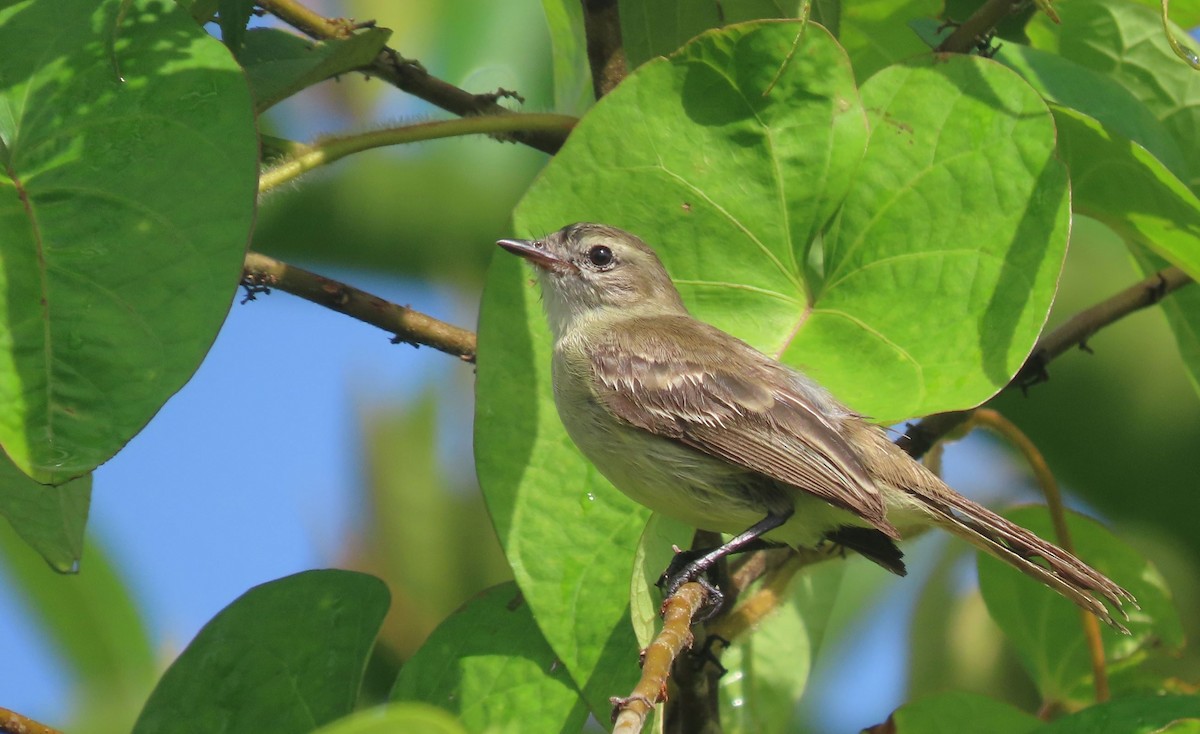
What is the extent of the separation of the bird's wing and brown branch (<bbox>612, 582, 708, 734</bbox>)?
1.91 ft

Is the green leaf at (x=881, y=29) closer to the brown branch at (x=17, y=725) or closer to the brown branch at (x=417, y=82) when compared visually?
the brown branch at (x=417, y=82)

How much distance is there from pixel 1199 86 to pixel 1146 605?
128cm

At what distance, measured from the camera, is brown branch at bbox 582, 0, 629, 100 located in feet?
9.17

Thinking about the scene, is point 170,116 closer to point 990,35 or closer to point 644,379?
point 644,379

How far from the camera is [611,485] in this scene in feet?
8.92

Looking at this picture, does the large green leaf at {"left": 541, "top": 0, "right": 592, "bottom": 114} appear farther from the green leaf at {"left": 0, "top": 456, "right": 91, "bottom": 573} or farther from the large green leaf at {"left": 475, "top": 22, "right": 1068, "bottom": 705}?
the green leaf at {"left": 0, "top": 456, "right": 91, "bottom": 573}

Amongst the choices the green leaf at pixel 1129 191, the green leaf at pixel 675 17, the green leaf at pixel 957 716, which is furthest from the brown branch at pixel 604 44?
the green leaf at pixel 957 716

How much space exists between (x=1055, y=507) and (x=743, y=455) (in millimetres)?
813

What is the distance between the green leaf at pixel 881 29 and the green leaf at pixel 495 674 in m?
1.55

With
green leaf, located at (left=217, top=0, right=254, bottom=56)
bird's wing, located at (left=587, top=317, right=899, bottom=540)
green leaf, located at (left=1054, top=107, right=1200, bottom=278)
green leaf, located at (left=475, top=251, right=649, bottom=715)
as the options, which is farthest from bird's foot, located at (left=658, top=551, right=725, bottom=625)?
green leaf, located at (left=217, top=0, right=254, bottom=56)

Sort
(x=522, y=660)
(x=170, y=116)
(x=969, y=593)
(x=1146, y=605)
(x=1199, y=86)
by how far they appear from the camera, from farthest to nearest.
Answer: (x=969, y=593) < (x=1146, y=605) < (x=1199, y=86) < (x=522, y=660) < (x=170, y=116)

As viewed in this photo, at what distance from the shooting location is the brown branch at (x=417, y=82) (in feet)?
9.42

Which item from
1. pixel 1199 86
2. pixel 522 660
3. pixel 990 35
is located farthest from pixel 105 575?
pixel 1199 86

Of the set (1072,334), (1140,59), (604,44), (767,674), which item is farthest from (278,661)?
(1140,59)
